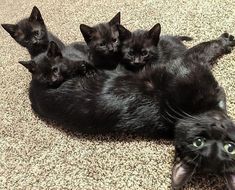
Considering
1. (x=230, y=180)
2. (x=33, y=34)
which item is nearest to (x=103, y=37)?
(x=33, y=34)

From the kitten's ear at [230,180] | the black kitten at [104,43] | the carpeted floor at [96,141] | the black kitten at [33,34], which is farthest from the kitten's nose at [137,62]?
the kitten's ear at [230,180]

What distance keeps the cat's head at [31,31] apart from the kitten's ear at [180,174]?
1.18 metres

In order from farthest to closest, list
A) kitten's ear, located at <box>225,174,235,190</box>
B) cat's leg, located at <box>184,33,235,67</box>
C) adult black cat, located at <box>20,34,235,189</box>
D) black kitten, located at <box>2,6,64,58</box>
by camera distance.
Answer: black kitten, located at <box>2,6,64,58</box>, cat's leg, located at <box>184,33,235,67</box>, adult black cat, located at <box>20,34,235,189</box>, kitten's ear, located at <box>225,174,235,190</box>

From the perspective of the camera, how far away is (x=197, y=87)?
158 cm

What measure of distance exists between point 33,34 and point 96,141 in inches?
33.3

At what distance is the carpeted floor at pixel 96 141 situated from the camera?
1.54 metres

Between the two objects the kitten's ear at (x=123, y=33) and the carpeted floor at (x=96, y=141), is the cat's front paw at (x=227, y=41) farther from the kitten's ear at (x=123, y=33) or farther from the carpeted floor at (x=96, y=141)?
the kitten's ear at (x=123, y=33)

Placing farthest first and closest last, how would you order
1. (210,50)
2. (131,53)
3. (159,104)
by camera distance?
(131,53), (210,50), (159,104)

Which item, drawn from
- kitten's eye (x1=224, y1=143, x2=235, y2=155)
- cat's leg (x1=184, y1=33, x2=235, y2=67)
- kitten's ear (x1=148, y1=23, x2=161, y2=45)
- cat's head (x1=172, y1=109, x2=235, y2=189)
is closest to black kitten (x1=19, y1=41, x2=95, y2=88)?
kitten's ear (x1=148, y1=23, x2=161, y2=45)

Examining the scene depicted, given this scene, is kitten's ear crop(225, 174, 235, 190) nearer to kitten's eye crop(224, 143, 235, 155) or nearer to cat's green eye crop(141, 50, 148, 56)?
→ kitten's eye crop(224, 143, 235, 155)

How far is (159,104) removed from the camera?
1.64m

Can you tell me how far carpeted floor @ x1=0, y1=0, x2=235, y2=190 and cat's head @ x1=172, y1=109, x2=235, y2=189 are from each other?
0.09 metres

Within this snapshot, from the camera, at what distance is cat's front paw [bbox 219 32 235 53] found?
1.87 m

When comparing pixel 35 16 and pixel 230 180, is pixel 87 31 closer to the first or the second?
pixel 35 16
